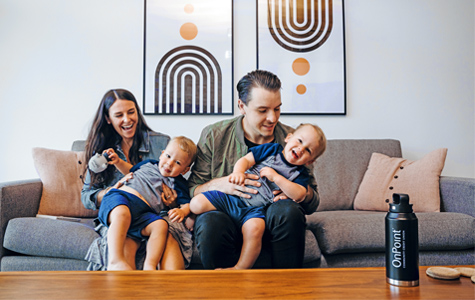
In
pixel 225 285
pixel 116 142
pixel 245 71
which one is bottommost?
pixel 225 285

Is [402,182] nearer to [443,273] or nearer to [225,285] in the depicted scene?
[443,273]

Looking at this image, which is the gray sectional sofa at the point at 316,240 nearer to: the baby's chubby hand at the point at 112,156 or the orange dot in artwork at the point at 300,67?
the baby's chubby hand at the point at 112,156

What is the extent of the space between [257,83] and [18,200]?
4.33ft

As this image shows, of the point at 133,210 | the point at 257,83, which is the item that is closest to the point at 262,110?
the point at 257,83

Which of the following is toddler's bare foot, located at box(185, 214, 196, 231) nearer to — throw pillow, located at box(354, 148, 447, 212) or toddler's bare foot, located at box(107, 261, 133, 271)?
toddler's bare foot, located at box(107, 261, 133, 271)

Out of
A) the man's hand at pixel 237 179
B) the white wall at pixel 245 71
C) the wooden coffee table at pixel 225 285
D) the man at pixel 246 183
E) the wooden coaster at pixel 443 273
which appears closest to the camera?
the wooden coffee table at pixel 225 285

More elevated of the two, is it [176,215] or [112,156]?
[112,156]

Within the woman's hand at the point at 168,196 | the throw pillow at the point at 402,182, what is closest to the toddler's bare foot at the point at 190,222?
the woman's hand at the point at 168,196

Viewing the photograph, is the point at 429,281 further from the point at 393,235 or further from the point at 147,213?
the point at 147,213

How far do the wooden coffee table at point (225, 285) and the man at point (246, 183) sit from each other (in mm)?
548

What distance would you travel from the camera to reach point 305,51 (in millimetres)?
2922

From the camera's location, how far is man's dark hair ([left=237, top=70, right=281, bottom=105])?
1.87m

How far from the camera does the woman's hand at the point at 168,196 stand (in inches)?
72.6

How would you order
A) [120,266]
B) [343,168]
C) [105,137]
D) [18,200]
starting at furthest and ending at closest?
[343,168], [105,137], [18,200], [120,266]
